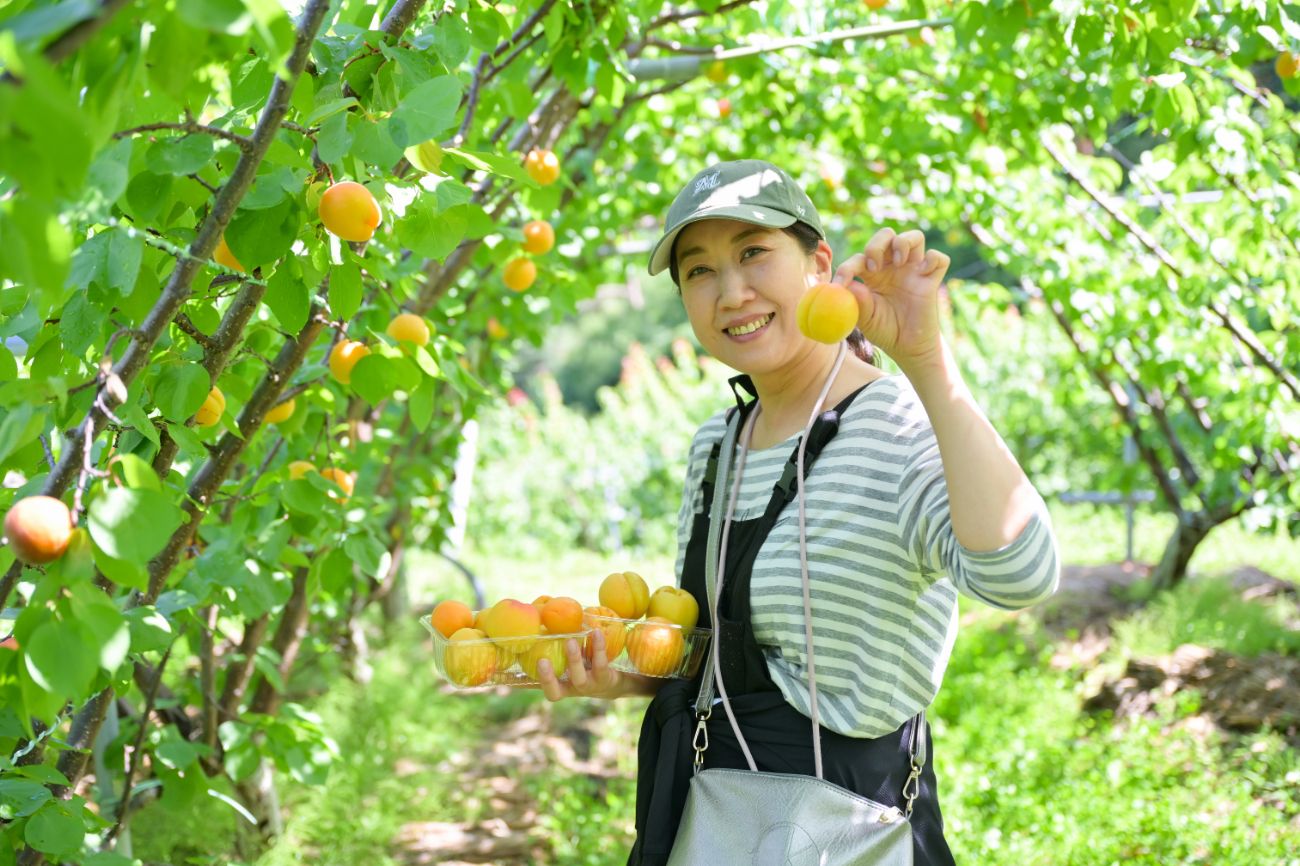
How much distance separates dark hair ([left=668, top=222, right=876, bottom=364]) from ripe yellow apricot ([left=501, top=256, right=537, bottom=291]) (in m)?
1.03

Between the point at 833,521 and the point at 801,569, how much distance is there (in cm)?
8

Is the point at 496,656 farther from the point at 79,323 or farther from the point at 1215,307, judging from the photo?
the point at 1215,307

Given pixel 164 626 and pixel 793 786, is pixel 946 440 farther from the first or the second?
pixel 164 626

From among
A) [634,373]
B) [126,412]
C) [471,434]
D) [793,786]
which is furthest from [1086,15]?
[634,373]

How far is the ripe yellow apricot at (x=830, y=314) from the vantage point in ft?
4.05

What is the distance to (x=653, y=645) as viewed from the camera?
5.35ft

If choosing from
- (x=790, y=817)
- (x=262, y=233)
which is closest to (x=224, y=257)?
(x=262, y=233)

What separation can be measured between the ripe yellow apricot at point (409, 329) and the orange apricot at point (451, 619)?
44 cm

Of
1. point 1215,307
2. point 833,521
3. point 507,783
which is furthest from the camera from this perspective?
point 507,783

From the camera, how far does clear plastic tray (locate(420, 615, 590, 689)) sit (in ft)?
5.31

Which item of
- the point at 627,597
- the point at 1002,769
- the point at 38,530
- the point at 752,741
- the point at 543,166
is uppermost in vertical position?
the point at 543,166

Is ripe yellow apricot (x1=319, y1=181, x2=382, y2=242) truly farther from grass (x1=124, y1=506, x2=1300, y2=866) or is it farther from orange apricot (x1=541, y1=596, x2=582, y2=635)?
grass (x1=124, y1=506, x2=1300, y2=866)

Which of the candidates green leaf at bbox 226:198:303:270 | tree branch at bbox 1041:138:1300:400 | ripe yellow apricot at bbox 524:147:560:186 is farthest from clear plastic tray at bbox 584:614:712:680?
tree branch at bbox 1041:138:1300:400

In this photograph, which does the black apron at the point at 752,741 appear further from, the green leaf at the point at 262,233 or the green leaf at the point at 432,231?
the green leaf at the point at 262,233
